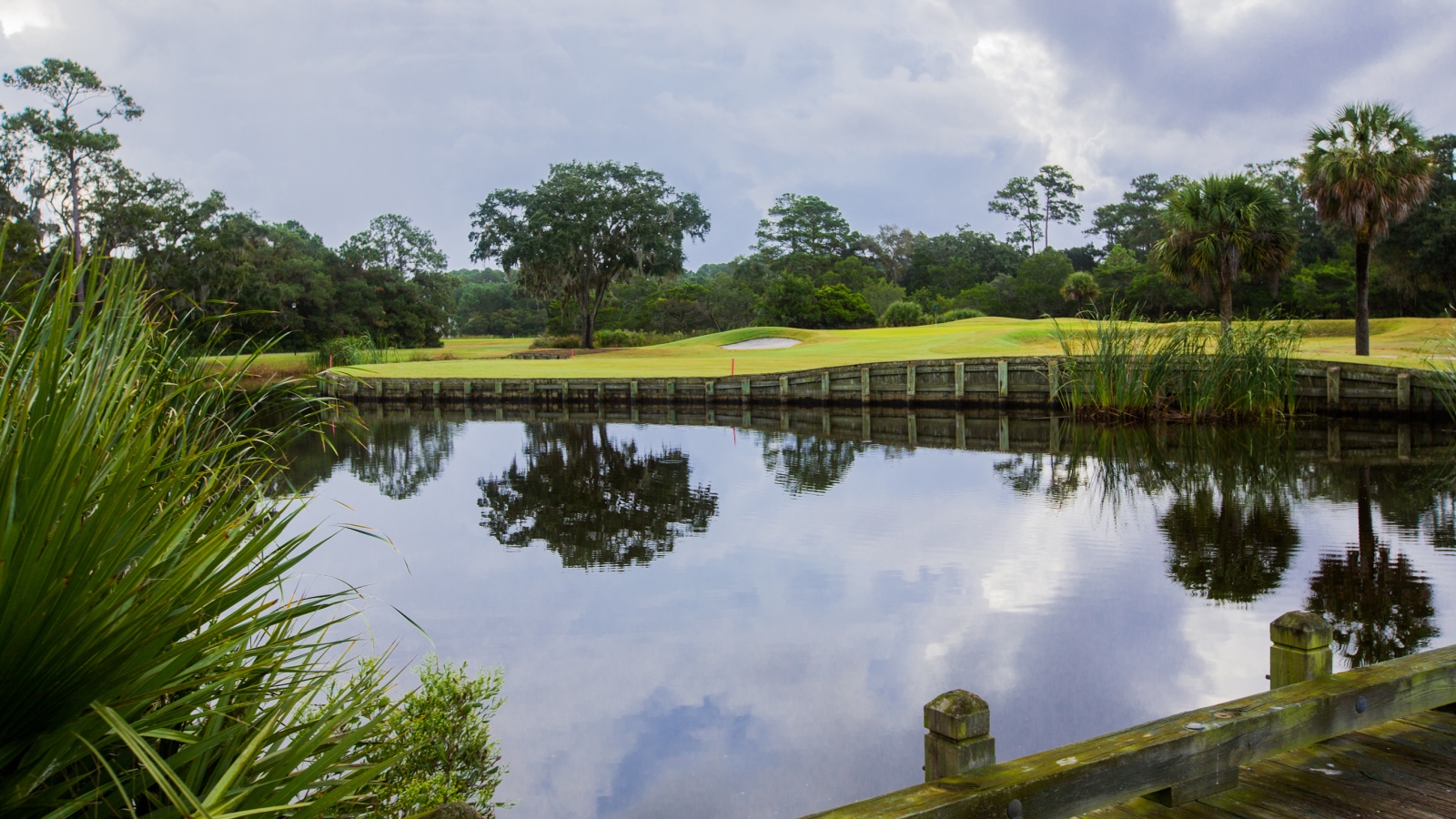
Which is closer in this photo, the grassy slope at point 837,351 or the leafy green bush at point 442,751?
the leafy green bush at point 442,751

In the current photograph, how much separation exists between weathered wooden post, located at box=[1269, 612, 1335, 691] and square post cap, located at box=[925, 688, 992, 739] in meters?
1.45

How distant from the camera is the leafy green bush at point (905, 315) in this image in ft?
168

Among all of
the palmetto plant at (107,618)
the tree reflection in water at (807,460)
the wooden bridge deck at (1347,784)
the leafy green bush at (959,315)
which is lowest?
the tree reflection in water at (807,460)

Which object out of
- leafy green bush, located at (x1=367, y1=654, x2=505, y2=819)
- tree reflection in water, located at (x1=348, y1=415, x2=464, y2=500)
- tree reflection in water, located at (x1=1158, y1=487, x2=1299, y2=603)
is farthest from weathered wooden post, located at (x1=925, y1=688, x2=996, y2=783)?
tree reflection in water, located at (x1=348, y1=415, x2=464, y2=500)

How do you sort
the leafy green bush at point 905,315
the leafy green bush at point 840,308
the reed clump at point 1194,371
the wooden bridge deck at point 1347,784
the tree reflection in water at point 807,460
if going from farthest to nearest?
the leafy green bush at point 840,308, the leafy green bush at point 905,315, the reed clump at point 1194,371, the tree reflection in water at point 807,460, the wooden bridge deck at point 1347,784

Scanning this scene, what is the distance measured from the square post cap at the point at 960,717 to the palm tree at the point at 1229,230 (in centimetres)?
2645

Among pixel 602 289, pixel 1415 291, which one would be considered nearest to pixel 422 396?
pixel 602 289

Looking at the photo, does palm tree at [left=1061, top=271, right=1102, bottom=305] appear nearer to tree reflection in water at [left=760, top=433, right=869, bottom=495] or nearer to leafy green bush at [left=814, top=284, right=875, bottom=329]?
leafy green bush at [left=814, top=284, right=875, bottom=329]

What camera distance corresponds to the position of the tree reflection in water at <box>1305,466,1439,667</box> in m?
5.98

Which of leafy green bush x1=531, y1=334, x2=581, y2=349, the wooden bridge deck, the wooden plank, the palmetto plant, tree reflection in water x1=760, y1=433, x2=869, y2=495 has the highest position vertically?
leafy green bush x1=531, y1=334, x2=581, y2=349

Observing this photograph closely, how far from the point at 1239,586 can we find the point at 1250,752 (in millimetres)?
5169

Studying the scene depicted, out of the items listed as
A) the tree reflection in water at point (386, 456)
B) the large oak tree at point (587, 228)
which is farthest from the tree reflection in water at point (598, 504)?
the large oak tree at point (587, 228)

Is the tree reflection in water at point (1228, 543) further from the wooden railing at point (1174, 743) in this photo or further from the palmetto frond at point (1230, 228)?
the palmetto frond at point (1230, 228)

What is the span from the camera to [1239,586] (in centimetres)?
758
